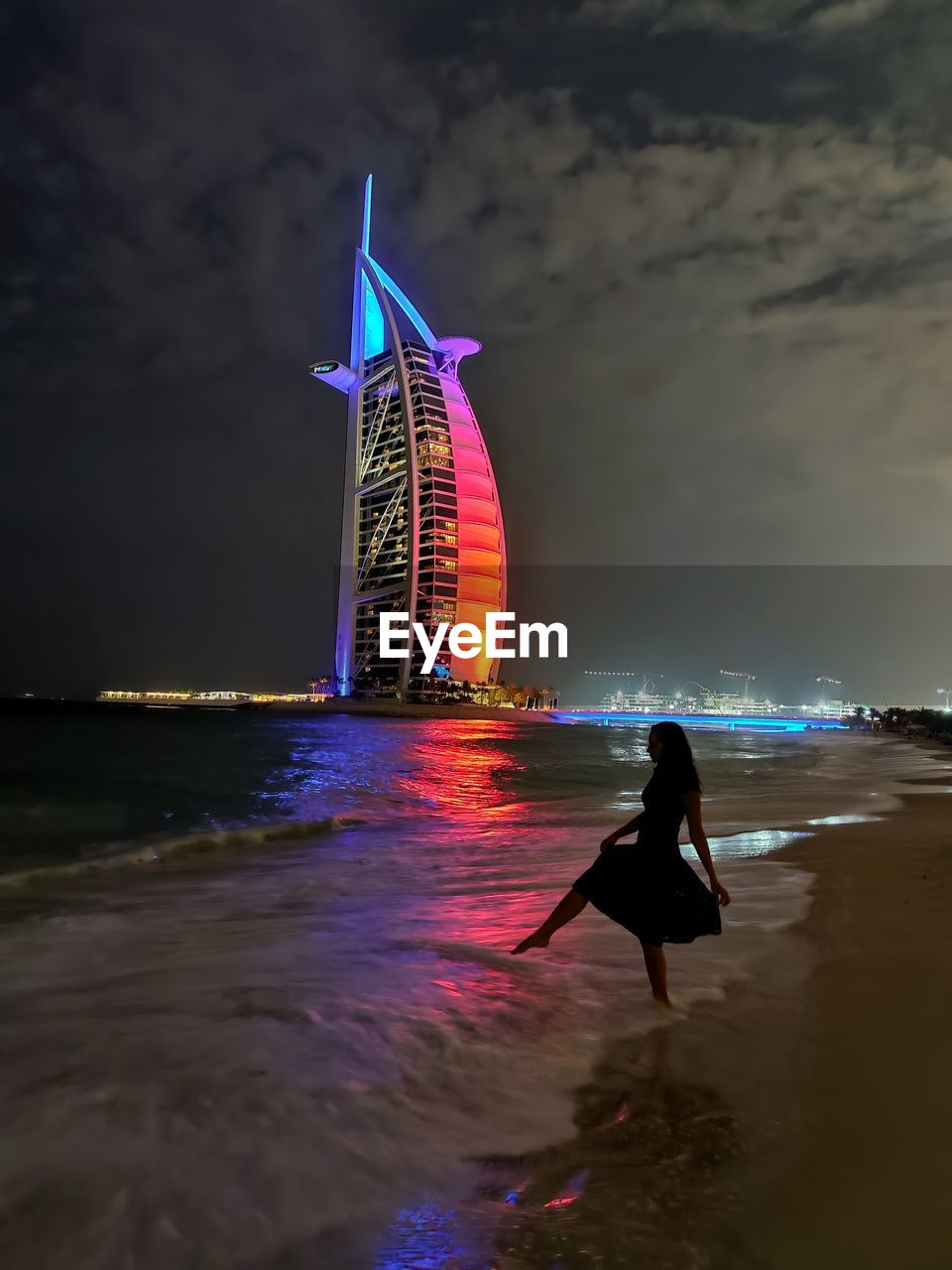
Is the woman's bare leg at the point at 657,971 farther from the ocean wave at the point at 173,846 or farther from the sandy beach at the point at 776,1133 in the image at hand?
the ocean wave at the point at 173,846

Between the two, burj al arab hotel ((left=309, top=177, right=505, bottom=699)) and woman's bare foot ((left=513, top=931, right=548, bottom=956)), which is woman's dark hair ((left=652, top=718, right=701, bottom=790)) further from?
burj al arab hotel ((left=309, top=177, right=505, bottom=699))

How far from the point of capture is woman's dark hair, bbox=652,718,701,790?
3.88 meters

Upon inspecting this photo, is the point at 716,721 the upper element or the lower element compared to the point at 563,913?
lower

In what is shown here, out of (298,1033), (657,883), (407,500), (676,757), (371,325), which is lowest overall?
(298,1033)

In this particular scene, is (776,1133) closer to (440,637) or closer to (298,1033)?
(298,1033)

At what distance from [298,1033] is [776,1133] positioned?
1.97 meters

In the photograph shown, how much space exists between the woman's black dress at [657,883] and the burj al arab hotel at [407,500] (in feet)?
310

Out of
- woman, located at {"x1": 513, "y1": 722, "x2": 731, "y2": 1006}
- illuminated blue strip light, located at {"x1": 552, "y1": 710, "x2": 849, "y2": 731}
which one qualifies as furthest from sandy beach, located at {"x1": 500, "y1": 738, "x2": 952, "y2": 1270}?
illuminated blue strip light, located at {"x1": 552, "y1": 710, "x2": 849, "y2": 731}

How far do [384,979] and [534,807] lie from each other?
460 inches

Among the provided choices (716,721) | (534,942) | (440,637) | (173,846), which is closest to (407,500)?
Answer: (440,637)

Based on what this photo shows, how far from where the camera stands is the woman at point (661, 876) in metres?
3.71

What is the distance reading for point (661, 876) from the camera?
371 cm

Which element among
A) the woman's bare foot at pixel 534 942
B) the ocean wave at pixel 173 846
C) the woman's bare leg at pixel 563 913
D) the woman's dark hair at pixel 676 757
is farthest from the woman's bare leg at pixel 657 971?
the ocean wave at pixel 173 846

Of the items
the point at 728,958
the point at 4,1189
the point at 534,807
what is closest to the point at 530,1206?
the point at 4,1189
